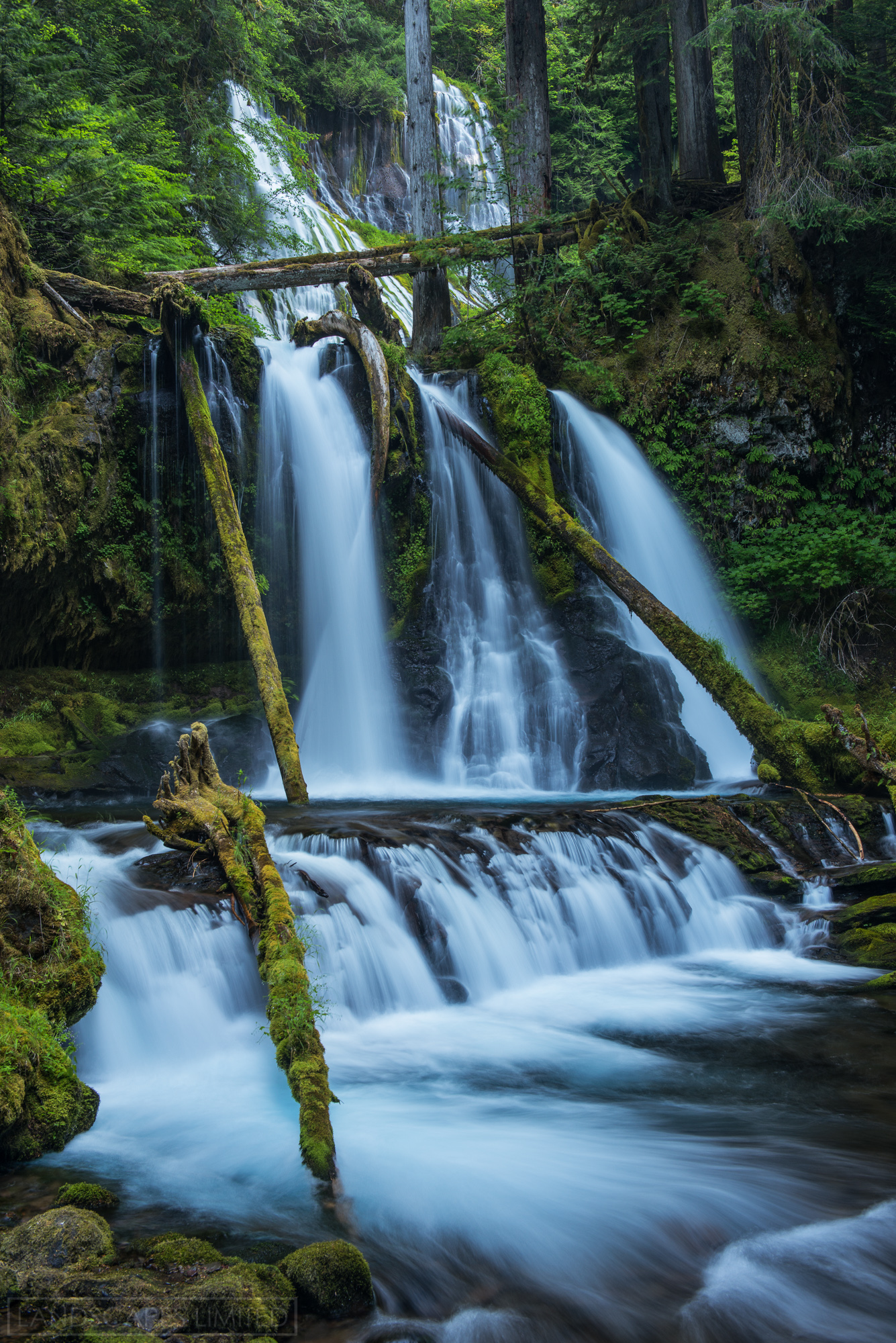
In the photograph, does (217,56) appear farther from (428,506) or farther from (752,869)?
(752,869)

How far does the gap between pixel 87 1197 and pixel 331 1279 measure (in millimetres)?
951

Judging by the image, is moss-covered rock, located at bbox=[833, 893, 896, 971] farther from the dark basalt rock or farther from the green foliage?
the green foliage

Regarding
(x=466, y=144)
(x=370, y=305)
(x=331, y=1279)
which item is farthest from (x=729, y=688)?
(x=466, y=144)

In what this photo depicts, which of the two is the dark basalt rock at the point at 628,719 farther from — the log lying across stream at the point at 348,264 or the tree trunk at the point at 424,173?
the tree trunk at the point at 424,173

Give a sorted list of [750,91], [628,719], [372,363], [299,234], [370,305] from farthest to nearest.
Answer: [299,234] < [750,91] < [370,305] < [372,363] < [628,719]

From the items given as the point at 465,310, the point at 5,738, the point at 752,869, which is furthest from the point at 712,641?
the point at 465,310

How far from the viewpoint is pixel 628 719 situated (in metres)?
9.88

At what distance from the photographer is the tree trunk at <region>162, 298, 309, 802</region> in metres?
7.66

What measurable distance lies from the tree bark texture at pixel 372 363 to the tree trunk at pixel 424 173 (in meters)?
2.68

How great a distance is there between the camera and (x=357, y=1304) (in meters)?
2.45

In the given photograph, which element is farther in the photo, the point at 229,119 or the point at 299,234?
the point at 299,234

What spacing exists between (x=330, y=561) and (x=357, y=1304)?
30.9 ft

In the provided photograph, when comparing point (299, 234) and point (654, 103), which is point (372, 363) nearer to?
point (654, 103)

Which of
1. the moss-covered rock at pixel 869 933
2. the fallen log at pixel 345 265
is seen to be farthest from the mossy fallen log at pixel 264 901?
the fallen log at pixel 345 265
